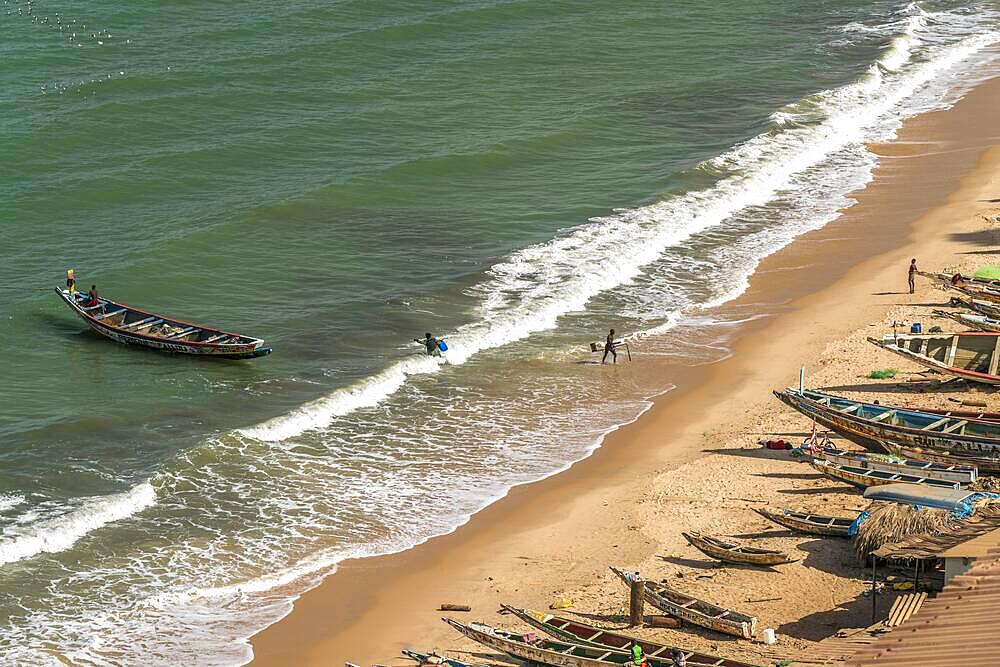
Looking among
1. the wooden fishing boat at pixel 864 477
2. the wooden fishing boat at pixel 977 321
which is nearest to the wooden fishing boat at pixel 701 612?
the wooden fishing boat at pixel 864 477

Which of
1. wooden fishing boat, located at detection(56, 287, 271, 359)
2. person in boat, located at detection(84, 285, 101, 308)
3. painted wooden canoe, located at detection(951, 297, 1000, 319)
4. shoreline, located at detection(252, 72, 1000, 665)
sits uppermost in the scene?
person in boat, located at detection(84, 285, 101, 308)

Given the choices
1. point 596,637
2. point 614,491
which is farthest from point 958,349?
point 596,637

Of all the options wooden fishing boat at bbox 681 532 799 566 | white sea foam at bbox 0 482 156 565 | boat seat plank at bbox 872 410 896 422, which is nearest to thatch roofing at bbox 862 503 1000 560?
wooden fishing boat at bbox 681 532 799 566

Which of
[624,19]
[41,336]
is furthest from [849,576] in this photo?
[624,19]

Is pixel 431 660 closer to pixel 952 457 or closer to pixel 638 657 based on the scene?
pixel 638 657

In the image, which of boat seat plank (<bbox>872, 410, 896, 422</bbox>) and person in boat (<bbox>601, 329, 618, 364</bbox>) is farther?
person in boat (<bbox>601, 329, 618, 364</bbox>)

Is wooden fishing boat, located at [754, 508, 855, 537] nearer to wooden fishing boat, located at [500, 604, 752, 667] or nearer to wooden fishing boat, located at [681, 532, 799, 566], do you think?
wooden fishing boat, located at [681, 532, 799, 566]

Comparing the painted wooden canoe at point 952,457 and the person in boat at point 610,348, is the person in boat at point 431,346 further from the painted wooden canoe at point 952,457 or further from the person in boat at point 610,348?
the painted wooden canoe at point 952,457

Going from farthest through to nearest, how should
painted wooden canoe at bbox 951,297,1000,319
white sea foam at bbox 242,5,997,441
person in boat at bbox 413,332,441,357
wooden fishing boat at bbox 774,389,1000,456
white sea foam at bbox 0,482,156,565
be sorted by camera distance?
person in boat at bbox 413,332,441,357
painted wooden canoe at bbox 951,297,1000,319
white sea foam at bbox 242,5,997,441
wooden fishing boat at bbox 774,389,1000,456
white sea foam at bbox 0,482,156,565
